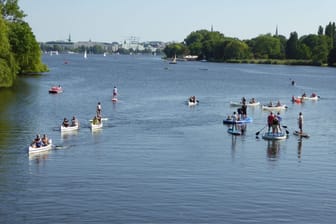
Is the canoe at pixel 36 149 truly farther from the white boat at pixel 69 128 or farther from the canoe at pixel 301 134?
the canoe at pixel 301 134

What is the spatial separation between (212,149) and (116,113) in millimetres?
24435

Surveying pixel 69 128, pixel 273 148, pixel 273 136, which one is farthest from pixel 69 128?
pixel 273 148

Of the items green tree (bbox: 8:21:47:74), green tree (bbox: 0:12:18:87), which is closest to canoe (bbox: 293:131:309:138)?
green tree (bbox: 0:12:18:87)

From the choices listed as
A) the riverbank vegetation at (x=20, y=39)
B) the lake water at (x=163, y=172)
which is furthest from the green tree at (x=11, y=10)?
the lake water at (x=163, y=172)

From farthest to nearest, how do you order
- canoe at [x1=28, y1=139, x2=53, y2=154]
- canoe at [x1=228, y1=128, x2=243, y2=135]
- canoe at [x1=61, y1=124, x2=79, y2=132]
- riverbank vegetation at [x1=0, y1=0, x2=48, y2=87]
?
riverbank vegetation at [x1=0, y1=0, x2=48, y2=87] → canoe at [x1=228, y1=128, x2=243, y2=135] → canoe at [x1=61, y1=124, x2=79, y2=132] → canoe at [x1=28, y1=139, x2=53, y2=154]

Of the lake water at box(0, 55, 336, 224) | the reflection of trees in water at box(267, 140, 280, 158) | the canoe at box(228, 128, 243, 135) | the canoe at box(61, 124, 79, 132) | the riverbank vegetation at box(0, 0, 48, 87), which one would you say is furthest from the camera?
the riverbank vegetation at box(0, 0, 48, 87)

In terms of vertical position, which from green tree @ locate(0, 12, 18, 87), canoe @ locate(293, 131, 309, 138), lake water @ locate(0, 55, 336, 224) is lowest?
lake water @ locate(0, 55, 336, 224)

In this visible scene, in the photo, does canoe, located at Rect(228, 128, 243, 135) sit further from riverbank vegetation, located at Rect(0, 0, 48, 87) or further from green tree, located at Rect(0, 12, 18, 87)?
riverbank vegetation, located at Rect(0, 0, 48, 87)

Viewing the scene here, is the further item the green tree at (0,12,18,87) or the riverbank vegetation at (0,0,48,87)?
the riverbank vegetation at (0,0,48,87)

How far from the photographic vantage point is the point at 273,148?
4656cm

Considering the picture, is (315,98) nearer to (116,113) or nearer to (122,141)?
(116,113)

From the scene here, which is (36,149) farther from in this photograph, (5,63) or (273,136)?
(5,63)

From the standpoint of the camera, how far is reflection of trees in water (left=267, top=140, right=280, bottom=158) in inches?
1726

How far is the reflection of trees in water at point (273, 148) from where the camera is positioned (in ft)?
144
